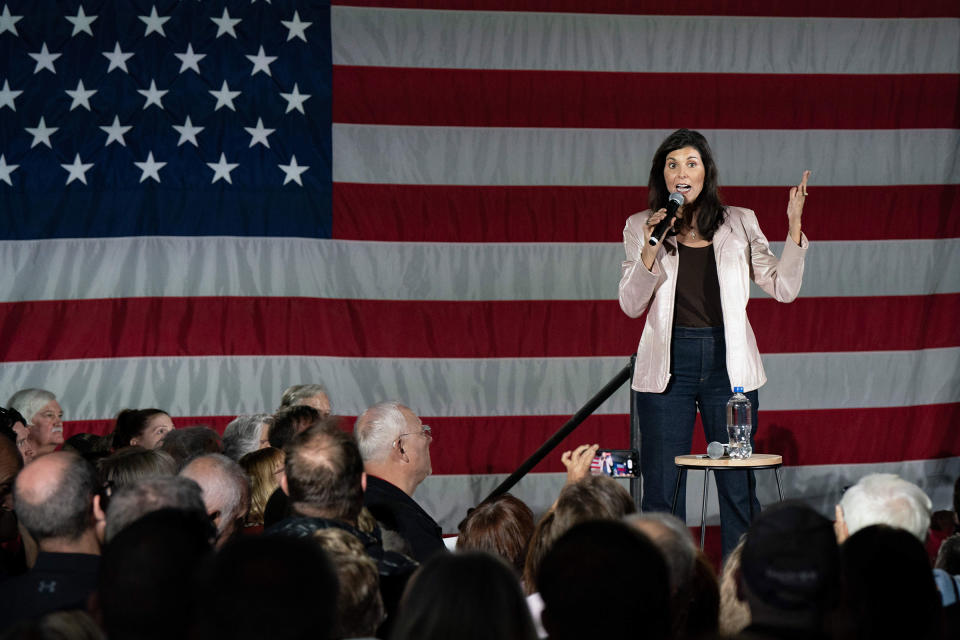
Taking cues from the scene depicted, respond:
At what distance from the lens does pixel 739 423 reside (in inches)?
148

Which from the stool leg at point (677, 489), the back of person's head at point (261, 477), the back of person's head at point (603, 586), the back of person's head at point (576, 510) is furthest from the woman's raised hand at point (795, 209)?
the back of person's head at point (603, 586)

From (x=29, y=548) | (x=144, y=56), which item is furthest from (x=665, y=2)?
(x=29, y=548)

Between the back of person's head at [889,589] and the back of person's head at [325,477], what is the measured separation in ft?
3.41

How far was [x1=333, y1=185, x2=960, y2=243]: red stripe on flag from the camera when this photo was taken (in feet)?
18.5

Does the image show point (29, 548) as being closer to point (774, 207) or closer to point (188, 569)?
point (188, 569)

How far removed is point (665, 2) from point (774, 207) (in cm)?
119

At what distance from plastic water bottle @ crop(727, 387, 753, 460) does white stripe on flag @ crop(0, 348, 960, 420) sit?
1913mm

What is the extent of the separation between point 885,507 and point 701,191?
5.98ft

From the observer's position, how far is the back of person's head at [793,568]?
170 cm

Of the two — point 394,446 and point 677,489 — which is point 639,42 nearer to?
point 677,489

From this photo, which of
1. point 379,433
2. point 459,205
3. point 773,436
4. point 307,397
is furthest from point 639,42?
point 379,433

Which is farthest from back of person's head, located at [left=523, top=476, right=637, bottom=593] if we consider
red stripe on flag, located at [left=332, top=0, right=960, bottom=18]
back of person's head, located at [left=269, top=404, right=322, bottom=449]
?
red stripe on flag, located at [left=332, top=0, right=960, bottom=18]

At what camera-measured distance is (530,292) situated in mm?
5688

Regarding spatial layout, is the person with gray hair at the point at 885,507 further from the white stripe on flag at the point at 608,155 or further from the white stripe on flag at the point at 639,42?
the white stripe on flag at the point at 639,42
